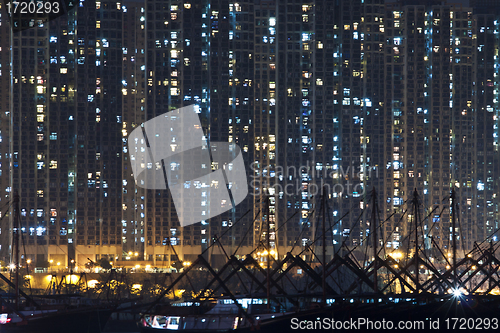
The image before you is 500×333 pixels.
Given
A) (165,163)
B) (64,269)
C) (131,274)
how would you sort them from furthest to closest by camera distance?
(165,163), (64,269), (131,274)

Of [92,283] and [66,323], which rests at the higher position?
[66,323]

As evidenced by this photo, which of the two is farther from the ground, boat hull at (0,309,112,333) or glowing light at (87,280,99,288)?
boat hull at (0,309,112,333)

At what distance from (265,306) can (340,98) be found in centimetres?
9015

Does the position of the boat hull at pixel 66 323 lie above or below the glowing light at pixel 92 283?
above

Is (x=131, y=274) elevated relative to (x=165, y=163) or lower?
lower

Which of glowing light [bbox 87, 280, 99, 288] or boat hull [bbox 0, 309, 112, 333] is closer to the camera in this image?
boat hull [bbox 0, 309, 112, 333]

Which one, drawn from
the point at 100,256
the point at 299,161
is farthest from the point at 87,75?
the point at 299,161

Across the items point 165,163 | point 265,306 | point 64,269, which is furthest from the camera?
point 165,163

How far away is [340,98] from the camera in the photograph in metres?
162

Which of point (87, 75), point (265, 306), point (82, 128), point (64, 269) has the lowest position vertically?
point (64, 269)

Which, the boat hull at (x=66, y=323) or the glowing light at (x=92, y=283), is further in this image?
the glowing light at (x=92, y=283)

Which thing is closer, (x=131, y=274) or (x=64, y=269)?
(x=131, y=274)

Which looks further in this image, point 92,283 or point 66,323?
point 92,283

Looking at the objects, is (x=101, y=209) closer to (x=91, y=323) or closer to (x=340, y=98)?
(x=340, y=98)
